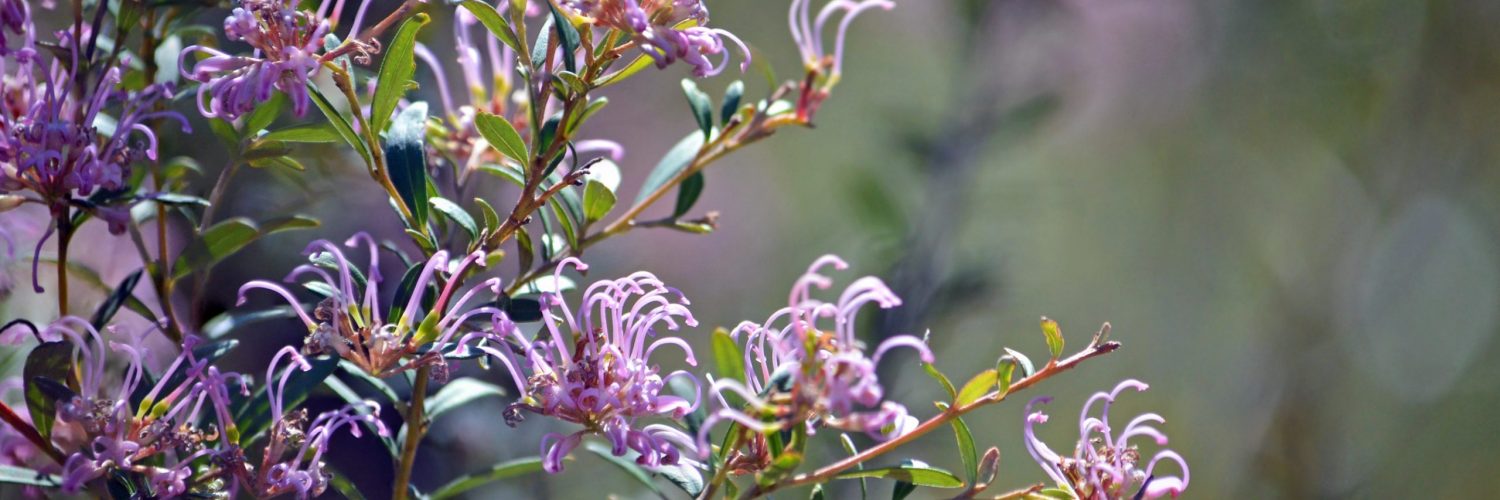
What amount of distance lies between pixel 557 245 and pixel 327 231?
35cm

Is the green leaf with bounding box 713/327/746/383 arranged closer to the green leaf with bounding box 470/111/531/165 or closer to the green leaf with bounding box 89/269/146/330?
the green leaf with bounding box 470/111/531/165

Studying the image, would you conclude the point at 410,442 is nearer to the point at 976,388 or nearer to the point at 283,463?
the point at 283,463

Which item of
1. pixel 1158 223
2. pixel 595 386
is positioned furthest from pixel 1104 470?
pixel 1158 223

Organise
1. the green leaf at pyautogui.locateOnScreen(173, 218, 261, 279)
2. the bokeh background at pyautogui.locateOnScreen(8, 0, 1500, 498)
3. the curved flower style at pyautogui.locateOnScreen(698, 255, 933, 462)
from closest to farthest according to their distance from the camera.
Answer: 1. the curved flower style at pyautogui.locateOnScreen(698, 255, 933, 462)
2. the green leaf at pyautogui.locateOnScreen(173, 218, 261, 279)
3. the bokeh background at pyautogui.locateOnScreen(8, 0, 1500, 498)

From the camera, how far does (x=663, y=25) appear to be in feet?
1.01

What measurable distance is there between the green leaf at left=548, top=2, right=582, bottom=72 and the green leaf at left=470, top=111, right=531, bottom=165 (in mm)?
24

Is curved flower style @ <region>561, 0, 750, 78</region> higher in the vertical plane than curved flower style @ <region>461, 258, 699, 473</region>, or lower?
higher

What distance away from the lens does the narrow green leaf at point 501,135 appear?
0.31 metres

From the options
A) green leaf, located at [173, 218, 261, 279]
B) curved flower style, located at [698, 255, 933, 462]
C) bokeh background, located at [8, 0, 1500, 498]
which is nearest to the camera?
curved flower style, located at [698, 255, 933, 462]

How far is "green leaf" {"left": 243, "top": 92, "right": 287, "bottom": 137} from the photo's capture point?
14.3 inches

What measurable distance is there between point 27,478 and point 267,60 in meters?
0.14

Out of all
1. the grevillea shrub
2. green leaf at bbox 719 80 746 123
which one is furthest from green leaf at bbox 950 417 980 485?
green leaf at bbox 719 80 746 123

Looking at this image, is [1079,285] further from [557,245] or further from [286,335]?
[557,245]

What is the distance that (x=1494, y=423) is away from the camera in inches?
49.0
